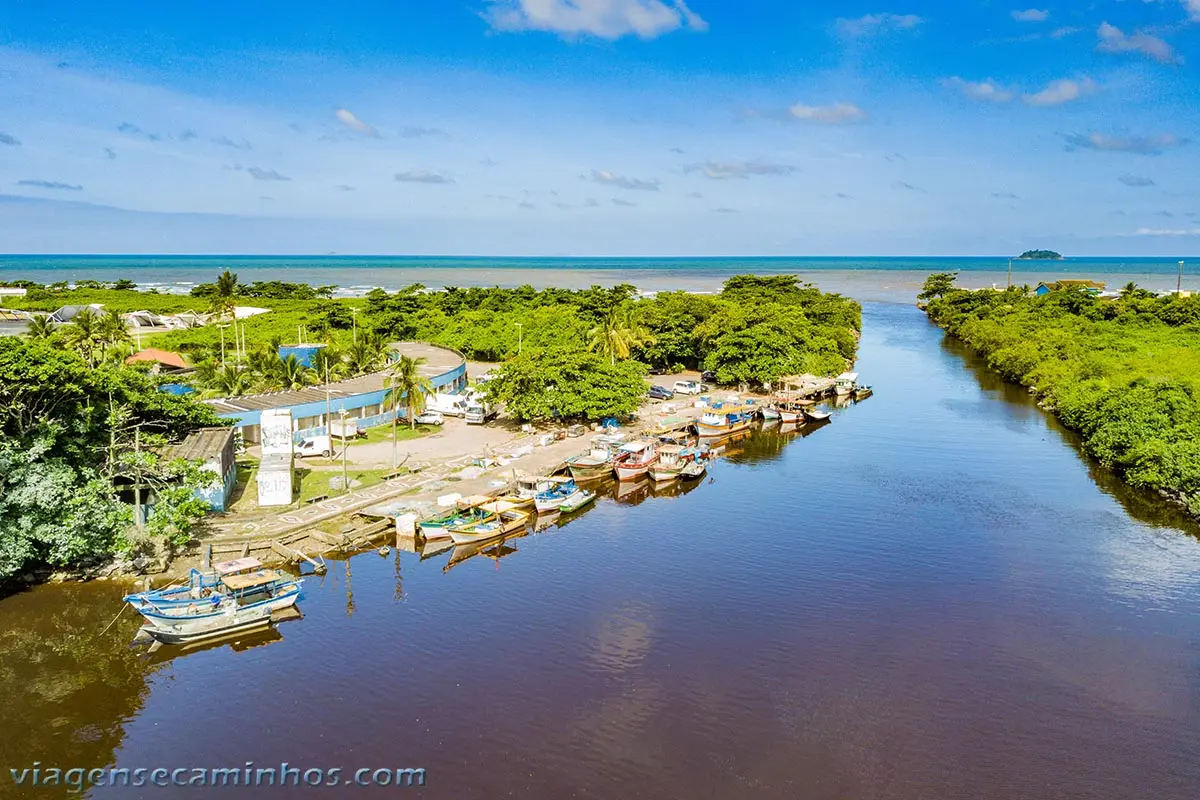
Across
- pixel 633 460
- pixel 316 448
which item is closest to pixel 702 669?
pixel 633 460

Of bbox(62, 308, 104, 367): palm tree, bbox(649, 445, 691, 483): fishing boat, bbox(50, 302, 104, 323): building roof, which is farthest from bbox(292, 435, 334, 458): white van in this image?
bbox(50, 302, 104, 323): building roof

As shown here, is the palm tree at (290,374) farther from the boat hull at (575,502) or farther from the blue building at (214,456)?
the boat hull at (575,502)

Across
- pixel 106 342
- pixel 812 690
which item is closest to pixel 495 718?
pixel 812 690

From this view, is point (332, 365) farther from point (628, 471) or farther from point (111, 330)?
point (628, 471)

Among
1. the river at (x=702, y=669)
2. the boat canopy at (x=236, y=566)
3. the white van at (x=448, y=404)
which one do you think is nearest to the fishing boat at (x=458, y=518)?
the river at (x=702, y=669)

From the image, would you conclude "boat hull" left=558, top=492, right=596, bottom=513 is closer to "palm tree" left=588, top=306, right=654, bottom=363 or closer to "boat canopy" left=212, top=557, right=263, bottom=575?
"boat canopy" left=212, top=557, right=263, bottom=575

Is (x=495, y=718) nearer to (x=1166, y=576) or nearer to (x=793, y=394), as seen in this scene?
(x=1166, y=576)
